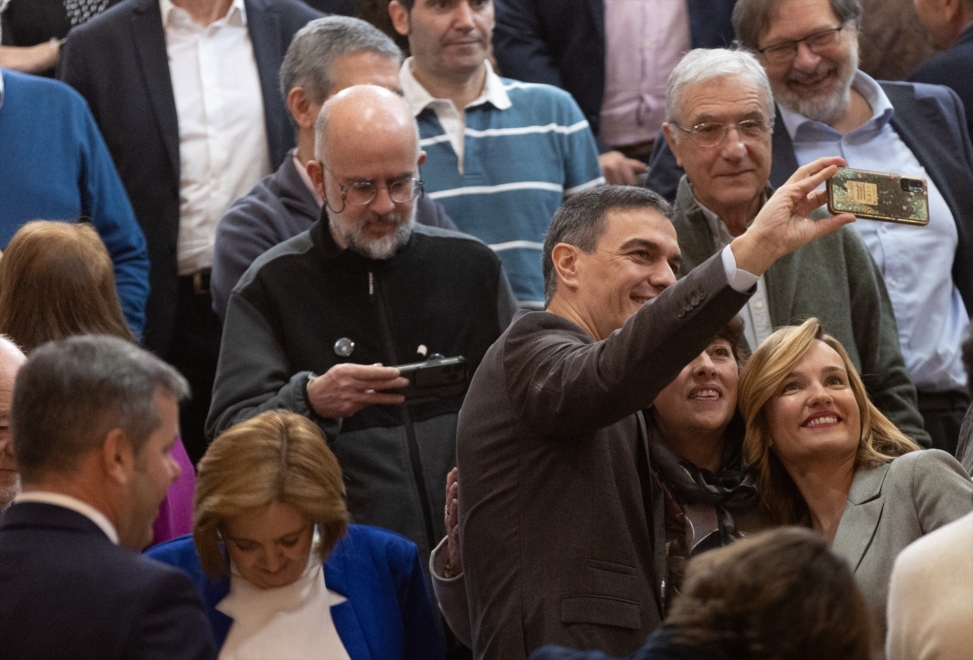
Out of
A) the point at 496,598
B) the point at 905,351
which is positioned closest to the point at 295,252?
the point at 496,598

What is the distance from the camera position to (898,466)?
3.27 meters

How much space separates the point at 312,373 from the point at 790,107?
1811 millimetres

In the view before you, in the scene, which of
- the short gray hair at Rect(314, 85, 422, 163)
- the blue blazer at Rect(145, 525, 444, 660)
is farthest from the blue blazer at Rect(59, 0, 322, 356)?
the blue blazer at Rect(145, 525, 444, 660)

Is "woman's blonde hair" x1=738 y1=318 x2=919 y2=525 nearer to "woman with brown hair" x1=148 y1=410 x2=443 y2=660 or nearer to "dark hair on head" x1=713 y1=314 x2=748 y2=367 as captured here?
"dark hair on head" x1=713 y1=314 x2=748 y2=367

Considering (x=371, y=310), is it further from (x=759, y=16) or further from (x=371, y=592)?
(x=759, y=16)

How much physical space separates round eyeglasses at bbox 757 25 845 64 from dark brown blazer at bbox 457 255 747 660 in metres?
1.87

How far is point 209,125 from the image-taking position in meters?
4.67

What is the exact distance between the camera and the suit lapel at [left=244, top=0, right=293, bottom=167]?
4.68m

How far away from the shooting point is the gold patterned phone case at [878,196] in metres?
3.12

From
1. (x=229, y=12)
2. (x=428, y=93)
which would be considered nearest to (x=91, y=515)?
(x=428, y=93)

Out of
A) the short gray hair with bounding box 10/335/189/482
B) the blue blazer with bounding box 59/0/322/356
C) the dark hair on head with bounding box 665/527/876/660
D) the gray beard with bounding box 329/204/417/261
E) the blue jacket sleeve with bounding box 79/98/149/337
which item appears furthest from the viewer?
the blue blazer with bounding box 59/0/322/356

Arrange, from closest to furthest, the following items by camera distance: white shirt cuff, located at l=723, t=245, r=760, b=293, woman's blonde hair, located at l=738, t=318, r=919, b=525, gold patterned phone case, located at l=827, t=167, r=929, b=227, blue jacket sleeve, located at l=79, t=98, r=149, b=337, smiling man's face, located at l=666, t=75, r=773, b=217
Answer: white shirt cuff, located at l=723, t=245, r=760, b=293, gold patterned phone case, located at l=827, t=167, r=929, b=227, woman's blonde hair, located at l=738, t=318, r=919, b=525, smiling man's face, located at l=666, t=75, r=773, b=217, blue jacket sleeve, located at l=79, t=98, r=149, b=337

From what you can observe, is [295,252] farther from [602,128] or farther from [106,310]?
[602,128]

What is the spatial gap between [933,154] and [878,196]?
4.58 feet
